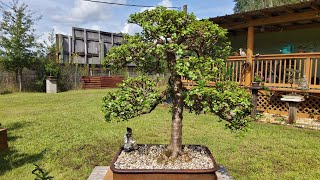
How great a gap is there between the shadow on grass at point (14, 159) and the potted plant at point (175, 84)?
2.18 m

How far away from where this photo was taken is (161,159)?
2.37 m

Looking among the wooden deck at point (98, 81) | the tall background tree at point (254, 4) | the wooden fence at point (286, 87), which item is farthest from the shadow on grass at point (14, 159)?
the tall background tree at point (254, 4)

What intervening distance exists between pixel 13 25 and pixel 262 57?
13.1m

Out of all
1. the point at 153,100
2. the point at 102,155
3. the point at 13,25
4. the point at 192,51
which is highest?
the point at 13,25

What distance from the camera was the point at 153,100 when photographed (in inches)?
94.0

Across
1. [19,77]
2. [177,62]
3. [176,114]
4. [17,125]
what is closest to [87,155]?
[176,114]

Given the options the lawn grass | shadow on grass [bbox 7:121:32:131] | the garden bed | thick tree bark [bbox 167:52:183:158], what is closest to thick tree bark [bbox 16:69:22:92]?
the lawn grass

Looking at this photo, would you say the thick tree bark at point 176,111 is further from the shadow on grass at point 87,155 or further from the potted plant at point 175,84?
the shadow on grass at point 87,155

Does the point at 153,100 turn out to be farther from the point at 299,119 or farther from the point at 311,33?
the point at 311,33

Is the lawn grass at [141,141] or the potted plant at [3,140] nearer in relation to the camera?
the lawn grass at [141,141]

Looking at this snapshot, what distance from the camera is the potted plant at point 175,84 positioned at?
205cm

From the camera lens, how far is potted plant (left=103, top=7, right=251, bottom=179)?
2.05 meters

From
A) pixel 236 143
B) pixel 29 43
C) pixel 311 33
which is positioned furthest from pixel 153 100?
pixel 29 43

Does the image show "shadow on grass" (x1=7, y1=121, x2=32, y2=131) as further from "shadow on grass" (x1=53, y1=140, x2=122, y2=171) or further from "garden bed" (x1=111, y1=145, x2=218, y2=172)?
"garden bed" (x1=111, y1=145, x2=218, y2=172)
